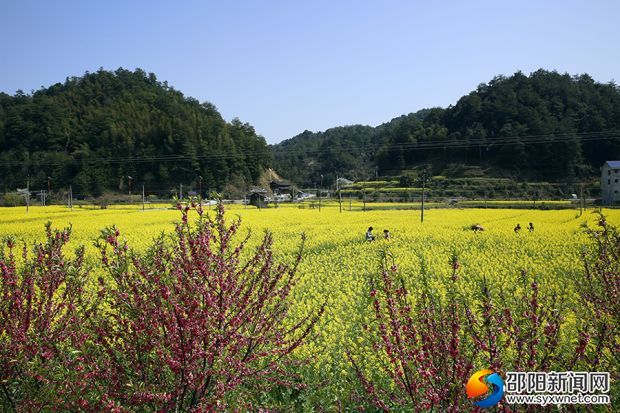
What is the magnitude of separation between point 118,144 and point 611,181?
85.1m

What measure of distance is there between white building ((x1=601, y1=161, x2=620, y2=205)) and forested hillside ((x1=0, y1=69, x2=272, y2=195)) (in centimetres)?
5678

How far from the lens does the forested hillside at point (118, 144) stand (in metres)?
77.2

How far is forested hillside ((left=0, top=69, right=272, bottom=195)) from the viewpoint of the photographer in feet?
253

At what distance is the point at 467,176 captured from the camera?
75188mm

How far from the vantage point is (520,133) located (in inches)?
3189

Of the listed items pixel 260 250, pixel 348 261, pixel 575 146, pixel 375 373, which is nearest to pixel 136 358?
pixel 260 250

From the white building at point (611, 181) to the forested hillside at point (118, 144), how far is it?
56781 millimetres

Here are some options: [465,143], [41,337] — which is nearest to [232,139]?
[465,143]

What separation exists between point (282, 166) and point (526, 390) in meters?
115

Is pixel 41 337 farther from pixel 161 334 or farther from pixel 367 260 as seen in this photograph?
pixel 367 260

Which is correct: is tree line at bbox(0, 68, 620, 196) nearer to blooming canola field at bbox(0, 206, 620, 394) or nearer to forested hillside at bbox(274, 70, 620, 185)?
forested hillside at bbox(274, 70, 620, 185)

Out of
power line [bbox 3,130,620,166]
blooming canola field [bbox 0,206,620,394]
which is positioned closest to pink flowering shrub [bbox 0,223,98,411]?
blooming canola field [bbox 0,206,620,394]

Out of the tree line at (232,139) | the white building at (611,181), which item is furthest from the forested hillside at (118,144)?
the white building at (611,181)

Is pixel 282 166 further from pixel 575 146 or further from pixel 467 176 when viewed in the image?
pixel 575 146
